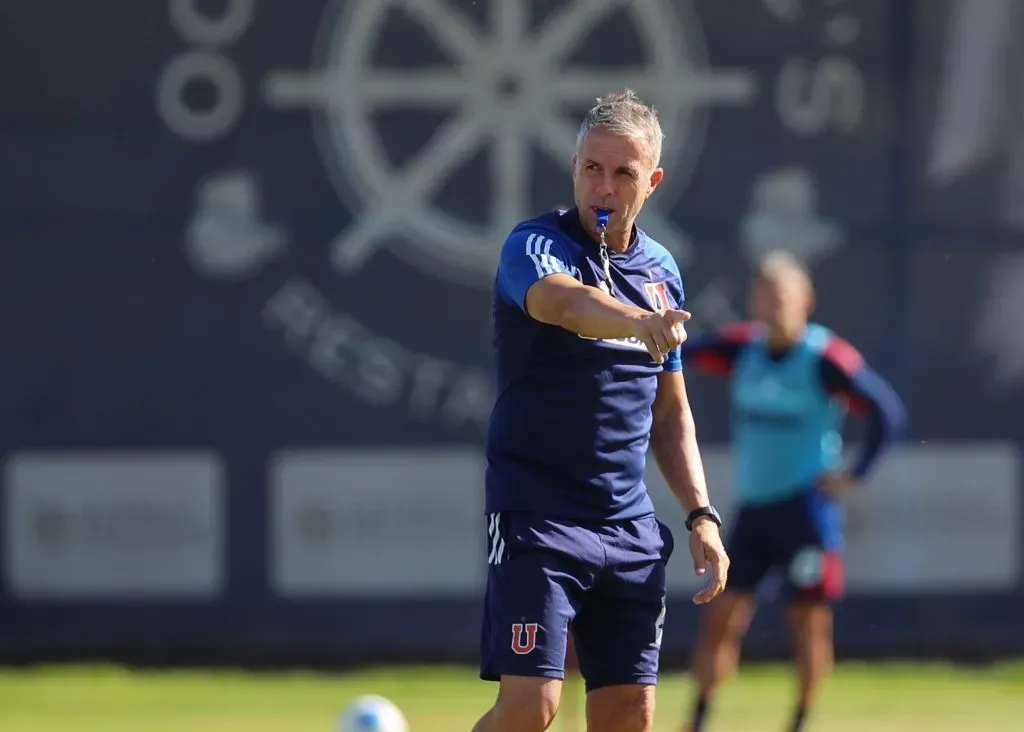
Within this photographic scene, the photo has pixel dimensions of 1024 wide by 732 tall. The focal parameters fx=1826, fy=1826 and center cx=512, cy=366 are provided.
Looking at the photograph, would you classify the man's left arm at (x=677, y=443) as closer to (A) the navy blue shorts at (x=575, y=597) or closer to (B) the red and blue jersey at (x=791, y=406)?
(A) the navy blue shorts at (x=575, y=597)

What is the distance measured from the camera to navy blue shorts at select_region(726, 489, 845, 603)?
287 inches

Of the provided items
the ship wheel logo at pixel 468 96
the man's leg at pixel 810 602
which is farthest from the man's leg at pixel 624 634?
the ship wheel logo at pixel 468 96

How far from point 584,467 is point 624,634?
0.42 meters

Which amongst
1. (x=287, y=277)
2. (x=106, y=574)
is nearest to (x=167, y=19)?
(x=287, y=277)

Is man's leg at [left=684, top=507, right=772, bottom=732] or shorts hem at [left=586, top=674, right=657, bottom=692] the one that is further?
man's leg at [left=684, top=507, right=772, bottom=732]

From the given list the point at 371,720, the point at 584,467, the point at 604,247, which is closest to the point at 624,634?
the point at 584,467

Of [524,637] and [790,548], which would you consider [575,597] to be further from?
[790,548]

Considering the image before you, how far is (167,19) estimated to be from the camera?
9188mm

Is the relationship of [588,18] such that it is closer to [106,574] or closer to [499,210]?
[499,210]

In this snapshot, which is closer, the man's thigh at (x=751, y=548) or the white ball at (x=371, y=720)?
the white ball at (x=371, y=720)

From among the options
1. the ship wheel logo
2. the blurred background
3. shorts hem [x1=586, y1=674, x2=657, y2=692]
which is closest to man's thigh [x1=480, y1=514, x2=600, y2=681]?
shorts hem [x1=586, y1=674, x2=657, y2=692]

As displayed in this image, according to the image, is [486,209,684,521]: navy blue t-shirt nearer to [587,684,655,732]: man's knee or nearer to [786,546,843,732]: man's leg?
[587,684,655,732]: man's knee

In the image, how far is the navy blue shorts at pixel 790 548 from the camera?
23.9 ft

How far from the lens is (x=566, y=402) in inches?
165
